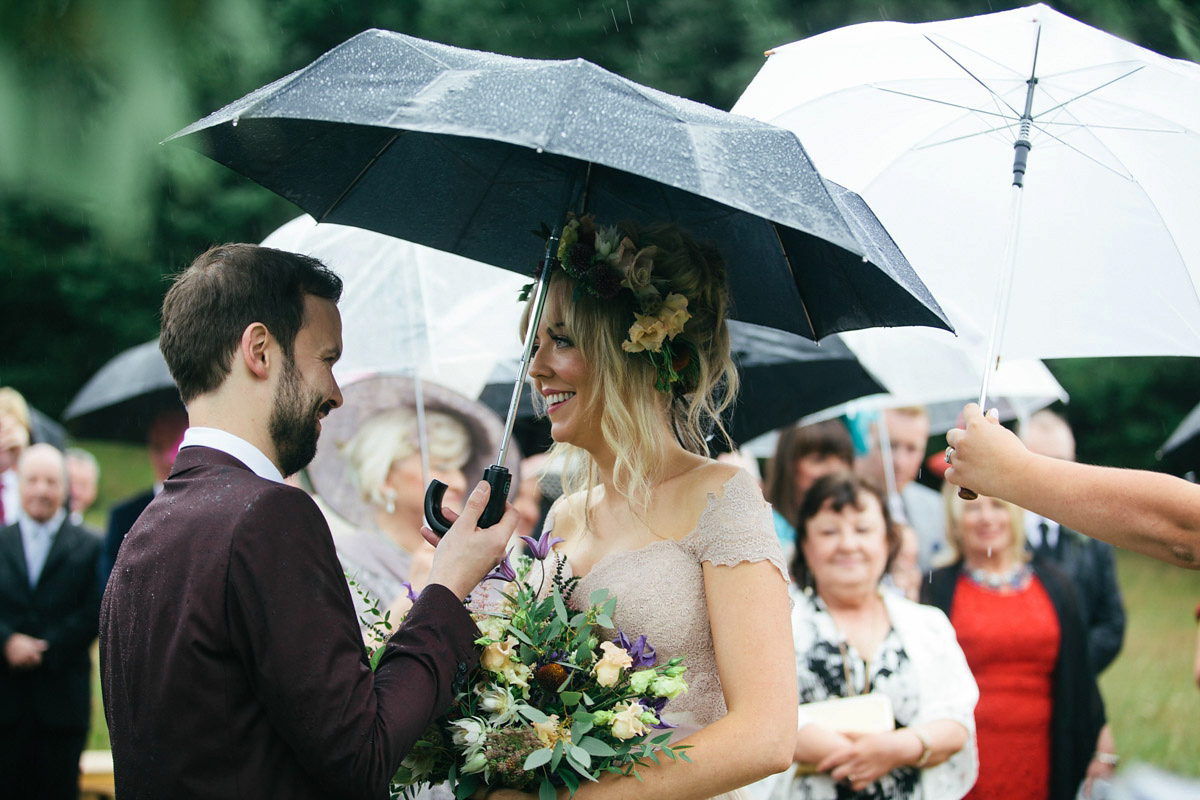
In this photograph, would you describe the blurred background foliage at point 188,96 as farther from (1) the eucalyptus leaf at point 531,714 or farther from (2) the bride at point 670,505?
(1) the eucalyptus leaf at point 531,714

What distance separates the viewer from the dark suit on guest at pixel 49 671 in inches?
226

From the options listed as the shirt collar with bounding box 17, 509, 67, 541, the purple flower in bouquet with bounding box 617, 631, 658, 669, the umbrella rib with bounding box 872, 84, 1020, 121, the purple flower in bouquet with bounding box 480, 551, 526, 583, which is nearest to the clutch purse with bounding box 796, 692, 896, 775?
the purple flower in bouquet with bounding box 617, 631, 658, 669

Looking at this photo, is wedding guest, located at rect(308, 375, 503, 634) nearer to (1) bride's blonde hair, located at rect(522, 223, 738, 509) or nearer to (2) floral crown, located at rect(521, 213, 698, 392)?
(1) bride's blonde hair, located at rect(522, 223, 738, 509)

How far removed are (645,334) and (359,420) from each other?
2.57 meters

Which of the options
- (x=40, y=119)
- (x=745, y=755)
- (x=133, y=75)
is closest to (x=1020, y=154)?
(x=745, y=755)

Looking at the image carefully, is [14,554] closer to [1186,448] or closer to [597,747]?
[597,747]

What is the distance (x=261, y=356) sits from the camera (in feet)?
7.17

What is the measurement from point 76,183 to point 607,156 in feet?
7.13

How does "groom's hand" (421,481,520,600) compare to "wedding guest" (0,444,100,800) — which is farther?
"wedding guest" (0,444,100,800)

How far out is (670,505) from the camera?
2.74 m

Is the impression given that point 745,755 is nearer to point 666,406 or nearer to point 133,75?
point 666,406

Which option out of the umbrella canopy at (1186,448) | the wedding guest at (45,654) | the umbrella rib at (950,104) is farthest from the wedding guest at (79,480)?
the umbrella canopy at (1186,448)

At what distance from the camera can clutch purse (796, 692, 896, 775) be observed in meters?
4.09

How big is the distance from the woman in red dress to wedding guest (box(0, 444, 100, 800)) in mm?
4509
